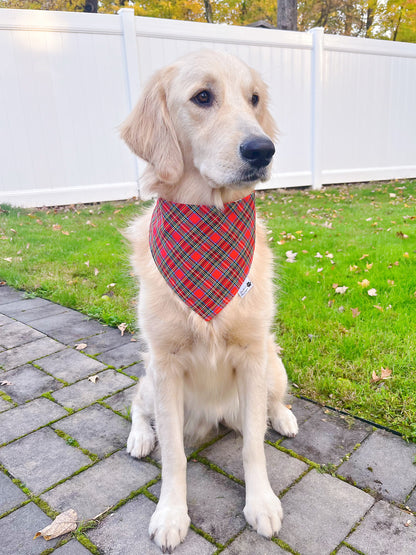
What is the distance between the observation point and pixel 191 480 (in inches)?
75.2

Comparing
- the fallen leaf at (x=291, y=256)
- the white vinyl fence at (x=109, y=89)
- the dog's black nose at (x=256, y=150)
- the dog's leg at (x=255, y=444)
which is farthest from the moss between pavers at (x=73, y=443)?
the white vinyl fence at (x=109, y=89)

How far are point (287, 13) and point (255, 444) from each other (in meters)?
11.4

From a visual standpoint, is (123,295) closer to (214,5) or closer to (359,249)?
(359,249)

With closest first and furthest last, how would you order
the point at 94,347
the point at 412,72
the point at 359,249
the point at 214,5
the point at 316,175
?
the point at 94,347, the point at 359,249, the point at 316,175, the point at 412,72, the point at 214,5

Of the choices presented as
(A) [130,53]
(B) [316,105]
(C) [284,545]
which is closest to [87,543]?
(C) [284,545]

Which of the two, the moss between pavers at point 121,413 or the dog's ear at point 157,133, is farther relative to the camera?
the moss between pavers at point 121,413

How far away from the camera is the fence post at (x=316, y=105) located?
8.55m

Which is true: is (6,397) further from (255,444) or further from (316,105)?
(316,105)

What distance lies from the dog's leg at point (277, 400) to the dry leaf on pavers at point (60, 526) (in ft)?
3.38

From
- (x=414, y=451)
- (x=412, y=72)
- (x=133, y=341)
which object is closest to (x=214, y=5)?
(x=412, y=72)

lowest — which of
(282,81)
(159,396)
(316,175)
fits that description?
(316,175)

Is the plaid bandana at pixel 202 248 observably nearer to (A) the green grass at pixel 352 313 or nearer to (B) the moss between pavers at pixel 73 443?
(B) the moss between pavers at pixel 73 443

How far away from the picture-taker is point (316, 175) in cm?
914

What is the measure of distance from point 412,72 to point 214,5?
12243 mm
